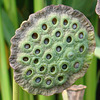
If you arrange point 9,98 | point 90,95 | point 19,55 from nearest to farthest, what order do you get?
point 19,55 → point 9,98 → point 90,95

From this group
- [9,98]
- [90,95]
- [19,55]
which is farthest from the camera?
[90,95]

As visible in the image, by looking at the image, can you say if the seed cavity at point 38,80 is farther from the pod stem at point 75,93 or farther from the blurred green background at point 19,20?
the blurred green background at point 19,20

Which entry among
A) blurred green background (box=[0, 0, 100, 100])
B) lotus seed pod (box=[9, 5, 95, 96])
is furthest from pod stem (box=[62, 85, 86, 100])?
blurred green background (box=[0, 0, 100, 100])

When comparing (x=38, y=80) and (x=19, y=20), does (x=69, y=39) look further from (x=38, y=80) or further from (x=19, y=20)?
(x=19, y=20)

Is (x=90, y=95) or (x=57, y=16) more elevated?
(x=57, y=16)

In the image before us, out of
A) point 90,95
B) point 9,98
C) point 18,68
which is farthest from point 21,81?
point 90,95

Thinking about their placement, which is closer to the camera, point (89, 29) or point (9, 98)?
point (89, 29)

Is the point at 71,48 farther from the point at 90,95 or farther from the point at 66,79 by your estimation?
the point at 90,95

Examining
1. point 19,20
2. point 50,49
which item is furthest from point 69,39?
point 19,20
